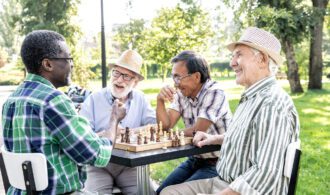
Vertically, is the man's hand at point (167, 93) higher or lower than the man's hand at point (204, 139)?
higher

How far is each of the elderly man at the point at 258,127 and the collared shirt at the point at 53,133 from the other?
80 centimetres

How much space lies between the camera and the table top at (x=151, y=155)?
2.93m

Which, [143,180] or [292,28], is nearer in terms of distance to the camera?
[143,180]

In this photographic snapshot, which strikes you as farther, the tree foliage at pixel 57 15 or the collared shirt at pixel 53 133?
the tree foliage at pixel 57 15

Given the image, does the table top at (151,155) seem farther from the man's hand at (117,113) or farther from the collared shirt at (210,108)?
the collared shirt at (210,108)

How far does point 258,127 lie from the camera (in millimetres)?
2504

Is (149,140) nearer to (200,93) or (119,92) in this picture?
(200,93)

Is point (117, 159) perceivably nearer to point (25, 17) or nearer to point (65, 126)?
point (65, 126)

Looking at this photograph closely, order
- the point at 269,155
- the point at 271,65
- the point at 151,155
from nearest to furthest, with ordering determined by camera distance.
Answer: the point at 269,155
the point at 271,65
the point at 151,155

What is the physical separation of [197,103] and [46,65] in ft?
5.66

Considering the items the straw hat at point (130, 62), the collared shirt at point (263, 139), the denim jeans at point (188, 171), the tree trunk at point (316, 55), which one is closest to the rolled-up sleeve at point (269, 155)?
the collared shirt at point (263, 139)

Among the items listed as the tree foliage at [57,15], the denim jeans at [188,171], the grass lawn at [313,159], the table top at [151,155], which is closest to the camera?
the table top at [151,155]

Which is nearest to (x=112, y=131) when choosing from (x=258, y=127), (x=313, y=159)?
(x=258, y=127)

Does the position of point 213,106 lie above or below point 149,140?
above
